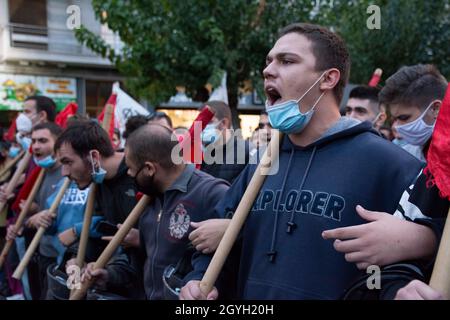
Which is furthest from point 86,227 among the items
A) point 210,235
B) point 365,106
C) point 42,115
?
point 42,115

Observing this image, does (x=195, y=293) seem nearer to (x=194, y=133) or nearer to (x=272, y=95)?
(x=272, y=95)

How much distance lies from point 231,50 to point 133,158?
23.4 feet

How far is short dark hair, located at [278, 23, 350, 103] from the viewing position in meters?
2.05

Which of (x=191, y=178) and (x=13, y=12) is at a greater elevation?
(x=13, y=12)

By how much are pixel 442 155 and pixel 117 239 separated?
2009 millimetres

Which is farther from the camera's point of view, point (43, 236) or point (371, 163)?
point (43, 236)

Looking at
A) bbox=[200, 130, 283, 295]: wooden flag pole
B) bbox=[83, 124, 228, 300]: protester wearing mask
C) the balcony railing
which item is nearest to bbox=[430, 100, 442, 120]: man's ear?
bbox=[83, 124, 228, 300]: protester wearing mask

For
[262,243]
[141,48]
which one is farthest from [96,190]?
[141,48]

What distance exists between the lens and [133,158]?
119 inches

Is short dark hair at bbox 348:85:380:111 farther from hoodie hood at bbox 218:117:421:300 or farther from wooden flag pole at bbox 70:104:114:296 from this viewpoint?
hoodie hood at bbox 218:117:421:300

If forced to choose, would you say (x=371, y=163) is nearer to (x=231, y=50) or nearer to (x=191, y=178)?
(x=191, y=178)

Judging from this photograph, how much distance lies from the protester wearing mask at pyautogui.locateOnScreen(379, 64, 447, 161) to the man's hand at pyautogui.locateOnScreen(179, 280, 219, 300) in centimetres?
167

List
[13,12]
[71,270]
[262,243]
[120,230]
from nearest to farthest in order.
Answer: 1. [262,243]
2. [120,230]
3. [71,270]
4. [13,12]

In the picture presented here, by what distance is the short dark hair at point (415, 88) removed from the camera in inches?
120
